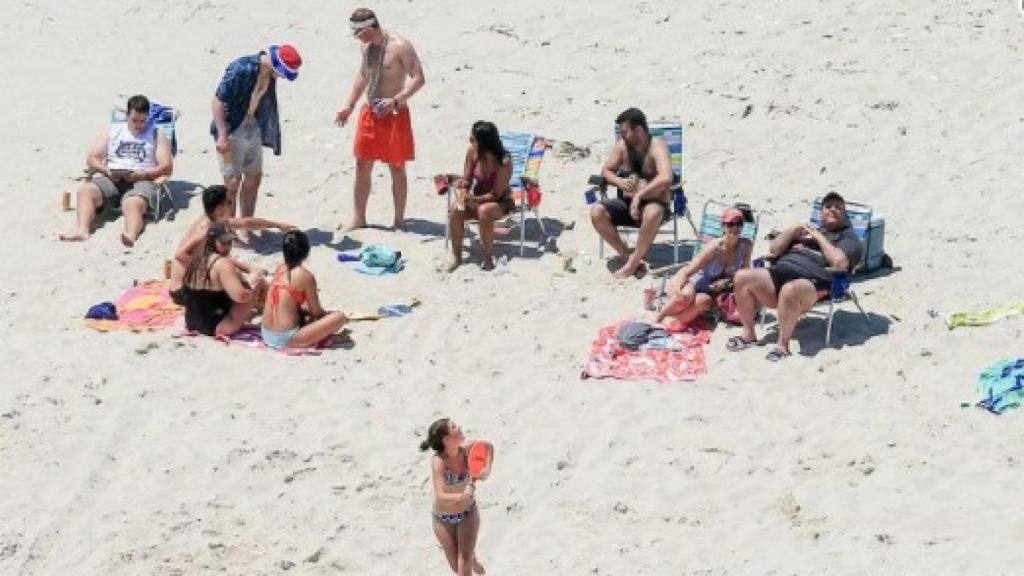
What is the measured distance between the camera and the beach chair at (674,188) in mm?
11812

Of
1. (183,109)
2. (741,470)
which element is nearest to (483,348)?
(741,470)

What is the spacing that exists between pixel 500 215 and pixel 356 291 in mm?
1130

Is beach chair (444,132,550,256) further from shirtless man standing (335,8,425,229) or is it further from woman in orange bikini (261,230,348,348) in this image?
woman in orange bikini (261,230,348,348)

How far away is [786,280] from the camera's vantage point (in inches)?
402

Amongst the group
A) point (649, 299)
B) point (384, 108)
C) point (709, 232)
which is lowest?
point (649, 299)

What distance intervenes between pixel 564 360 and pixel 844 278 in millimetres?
1726

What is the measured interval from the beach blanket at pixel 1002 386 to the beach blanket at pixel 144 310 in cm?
498

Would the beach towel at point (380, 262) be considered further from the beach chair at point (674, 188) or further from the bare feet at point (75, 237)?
the bare feet at point (75, 237)

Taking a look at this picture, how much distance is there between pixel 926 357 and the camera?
1002cm

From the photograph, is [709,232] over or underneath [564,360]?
over

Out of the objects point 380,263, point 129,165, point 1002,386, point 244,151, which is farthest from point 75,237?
point 1002,386

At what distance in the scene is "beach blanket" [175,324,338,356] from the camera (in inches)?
416

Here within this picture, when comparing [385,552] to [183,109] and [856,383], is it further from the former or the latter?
[183,109]

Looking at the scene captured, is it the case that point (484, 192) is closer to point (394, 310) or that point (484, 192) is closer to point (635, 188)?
point (635, 188)
